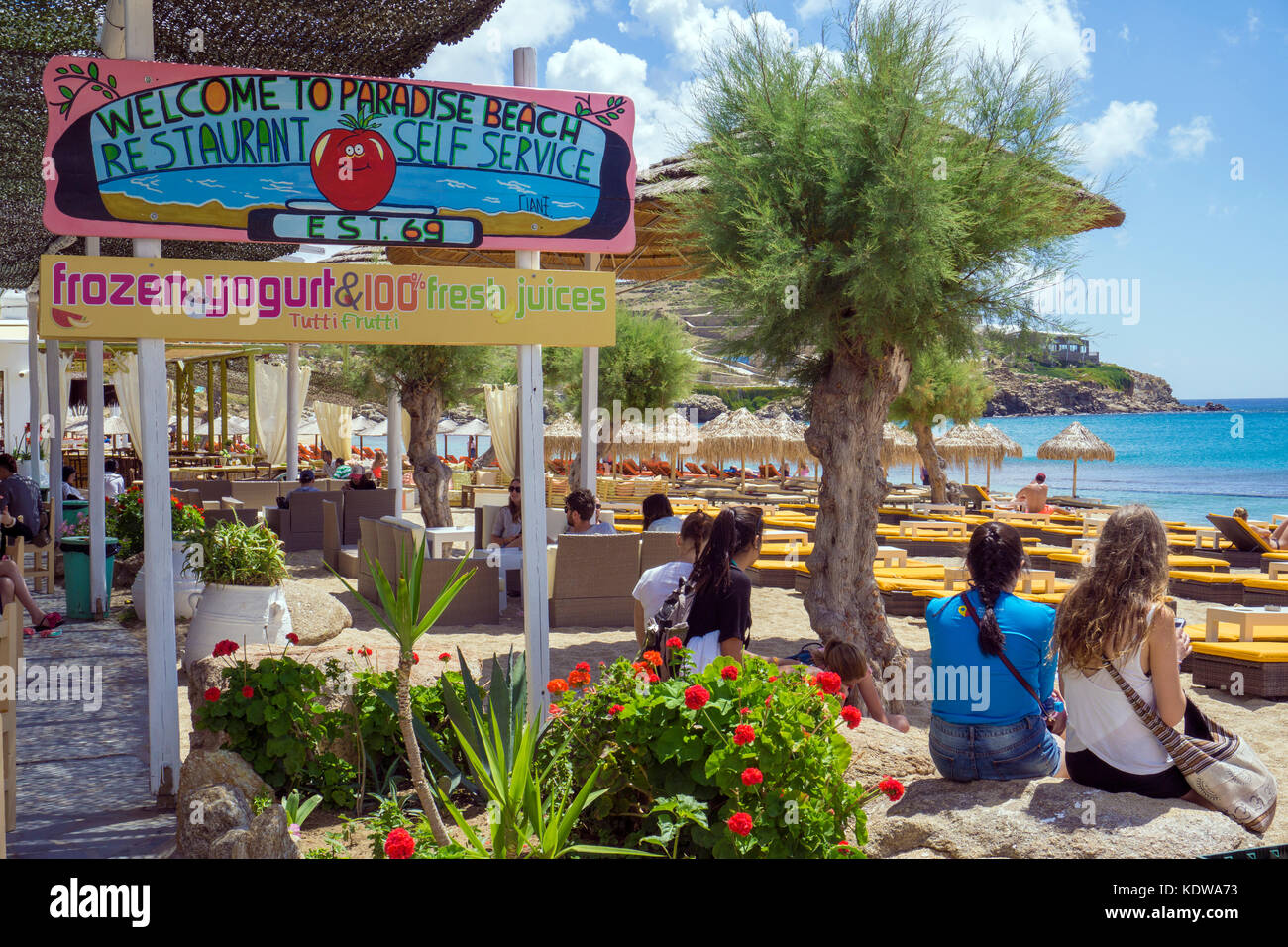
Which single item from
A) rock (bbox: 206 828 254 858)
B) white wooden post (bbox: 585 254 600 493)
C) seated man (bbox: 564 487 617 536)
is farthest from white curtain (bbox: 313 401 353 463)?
rock (bbox: 206 828 254 858)

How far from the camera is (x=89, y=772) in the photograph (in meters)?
4.48

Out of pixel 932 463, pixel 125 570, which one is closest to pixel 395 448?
pixel 125 570

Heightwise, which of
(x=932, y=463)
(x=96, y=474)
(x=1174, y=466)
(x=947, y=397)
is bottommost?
(x=1174, y=466)

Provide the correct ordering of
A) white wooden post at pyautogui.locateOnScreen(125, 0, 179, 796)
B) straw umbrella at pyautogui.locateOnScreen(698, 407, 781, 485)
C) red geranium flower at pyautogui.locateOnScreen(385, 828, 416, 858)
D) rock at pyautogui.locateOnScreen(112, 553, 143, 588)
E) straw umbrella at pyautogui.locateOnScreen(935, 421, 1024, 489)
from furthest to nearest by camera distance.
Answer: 1. straw umbrella at pyautogui.locateOnScreen(698, 407, 781, 485)
2. straw umbrella at pyautogui.locateOnScreen(935, 421, 1024, 489)
3. rock at pyautogui.locateOnScreen(112, 553, 143, 588)
4. white wooden post at pyautogui.locateOnScreen(125, 0, 179, 796)
5. red geranium flower at pyautogui.locateOnScreen(385, 828, 416, 858)

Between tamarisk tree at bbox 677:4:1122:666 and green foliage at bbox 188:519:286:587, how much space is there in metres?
3.58

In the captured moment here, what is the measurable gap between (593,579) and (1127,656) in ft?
18.2

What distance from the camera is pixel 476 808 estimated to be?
3.83m

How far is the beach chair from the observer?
8.21 meters

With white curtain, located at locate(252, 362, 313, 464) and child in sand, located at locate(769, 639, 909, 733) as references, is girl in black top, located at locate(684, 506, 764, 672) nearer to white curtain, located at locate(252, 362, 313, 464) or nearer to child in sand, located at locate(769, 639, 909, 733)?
child in sand, located at locate(769, 639, 909, 733)

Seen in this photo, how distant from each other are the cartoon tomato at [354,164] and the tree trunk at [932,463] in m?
18.8

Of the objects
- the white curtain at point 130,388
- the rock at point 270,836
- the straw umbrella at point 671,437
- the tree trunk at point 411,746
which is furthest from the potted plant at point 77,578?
the straw umbrella at point 671,437

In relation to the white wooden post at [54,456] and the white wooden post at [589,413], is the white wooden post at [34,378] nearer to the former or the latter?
the white wooden post at [54,456]

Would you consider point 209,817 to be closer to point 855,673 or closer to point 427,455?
point 855,673
